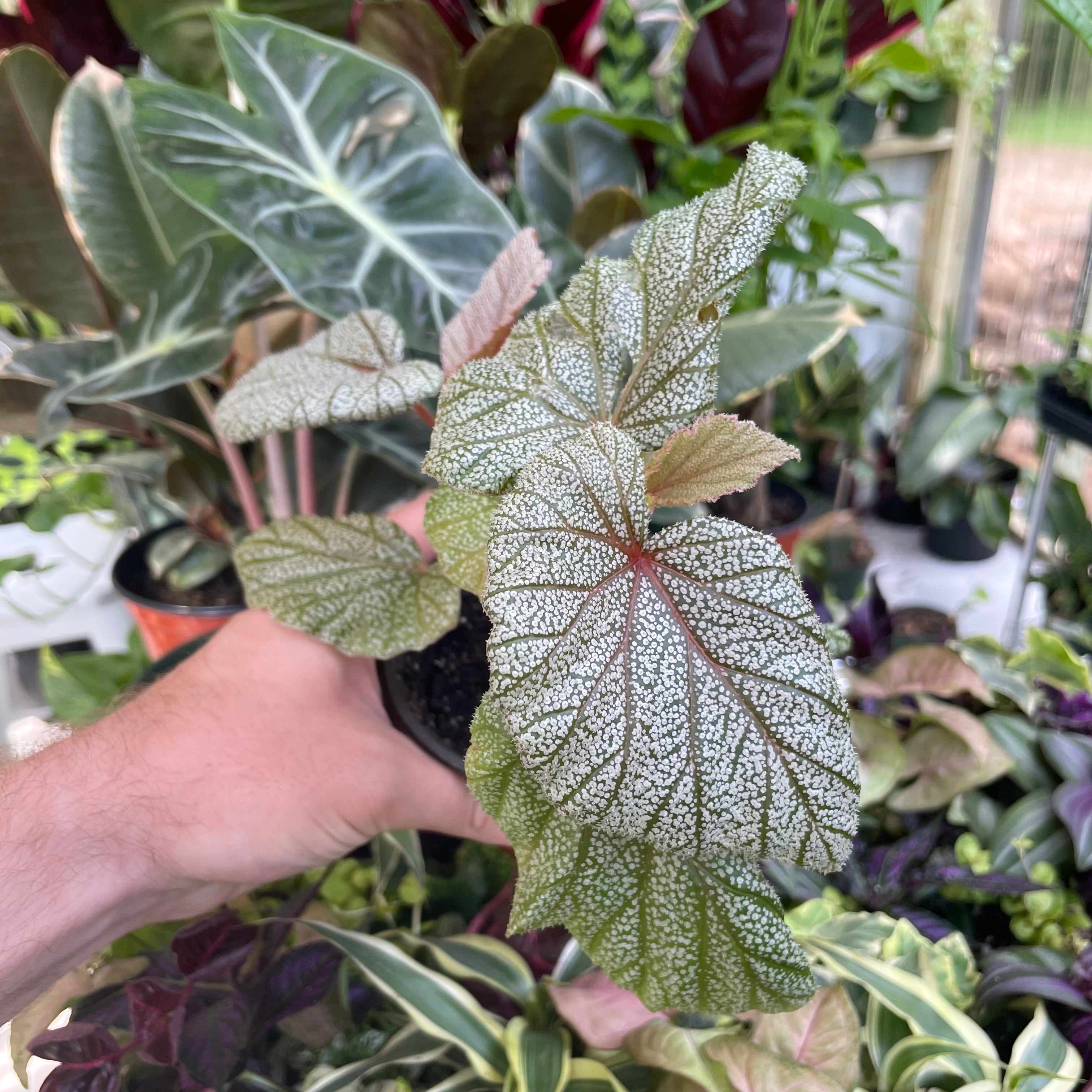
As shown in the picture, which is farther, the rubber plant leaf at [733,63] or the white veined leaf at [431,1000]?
the rubber plant leaf at [733,63]

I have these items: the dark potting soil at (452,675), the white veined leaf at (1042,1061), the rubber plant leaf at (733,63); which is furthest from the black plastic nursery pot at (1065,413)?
the dark potting soil at (452,675)

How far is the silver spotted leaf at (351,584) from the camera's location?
0.43 metres

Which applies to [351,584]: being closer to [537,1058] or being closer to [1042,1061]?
[537,1058]

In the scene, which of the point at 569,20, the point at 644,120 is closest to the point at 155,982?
the point at 644,120

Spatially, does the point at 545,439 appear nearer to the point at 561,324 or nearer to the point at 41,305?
the point at 561,324

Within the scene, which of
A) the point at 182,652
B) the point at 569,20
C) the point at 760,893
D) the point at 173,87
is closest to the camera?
the point at 760,893

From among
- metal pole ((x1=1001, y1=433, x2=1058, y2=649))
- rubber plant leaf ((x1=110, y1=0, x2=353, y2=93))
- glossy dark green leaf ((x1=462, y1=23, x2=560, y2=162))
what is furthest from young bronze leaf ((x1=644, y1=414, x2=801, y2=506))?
metal pole ((x1=1001, y1=433, x2=1058, y2=649))

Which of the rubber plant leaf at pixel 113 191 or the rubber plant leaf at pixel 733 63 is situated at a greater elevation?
the rubber plant leaf at pixel 733 63

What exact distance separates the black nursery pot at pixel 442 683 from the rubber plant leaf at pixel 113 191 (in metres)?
0.42

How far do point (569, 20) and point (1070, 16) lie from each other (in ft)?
2.58

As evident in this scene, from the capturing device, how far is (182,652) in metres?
0.70

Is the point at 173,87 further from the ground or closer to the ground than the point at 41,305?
further from the ground

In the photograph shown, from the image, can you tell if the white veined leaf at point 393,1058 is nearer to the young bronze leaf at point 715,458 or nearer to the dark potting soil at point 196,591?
the young bronze leaf at point 715,458

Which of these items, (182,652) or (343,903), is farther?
(182,652)
